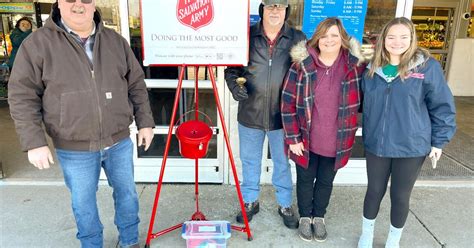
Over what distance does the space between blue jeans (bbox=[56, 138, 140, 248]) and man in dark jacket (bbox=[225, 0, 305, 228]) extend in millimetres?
856

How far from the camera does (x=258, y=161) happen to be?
2.90 m

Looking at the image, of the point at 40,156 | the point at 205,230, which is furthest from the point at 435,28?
the point at 40,156

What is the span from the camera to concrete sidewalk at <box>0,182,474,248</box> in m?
2.79

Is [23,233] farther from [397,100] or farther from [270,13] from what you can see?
[397,100]

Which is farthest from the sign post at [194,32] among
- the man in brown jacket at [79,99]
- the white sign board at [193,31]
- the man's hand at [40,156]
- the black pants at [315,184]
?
the black pants at [315,184]

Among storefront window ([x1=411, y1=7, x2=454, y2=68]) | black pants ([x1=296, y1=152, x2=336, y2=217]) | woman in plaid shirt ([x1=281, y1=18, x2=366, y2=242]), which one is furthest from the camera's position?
storefront window ([x1=411, y1=7, x2=454, y2=68])

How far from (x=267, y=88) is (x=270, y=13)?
0.50m

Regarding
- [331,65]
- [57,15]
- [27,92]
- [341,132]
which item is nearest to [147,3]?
[57,15]

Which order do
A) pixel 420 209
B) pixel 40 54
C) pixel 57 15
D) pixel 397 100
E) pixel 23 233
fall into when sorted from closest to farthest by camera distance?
pixel 40 54 → pixel 57 15 → pixel 397 100 → pixel 23 233 → pixel 420 209

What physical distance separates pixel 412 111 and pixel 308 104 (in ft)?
2.04

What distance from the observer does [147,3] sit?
2.26 metres

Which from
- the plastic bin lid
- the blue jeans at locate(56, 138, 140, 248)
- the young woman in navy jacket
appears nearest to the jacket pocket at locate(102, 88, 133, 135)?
the blue jeans at locate(56, 138, 140, 248)

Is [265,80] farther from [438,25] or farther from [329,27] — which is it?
[438,25]

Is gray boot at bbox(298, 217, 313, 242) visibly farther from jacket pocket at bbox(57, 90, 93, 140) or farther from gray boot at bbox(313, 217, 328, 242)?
jacket pocket at bbox(57, 90, 93, 140)
